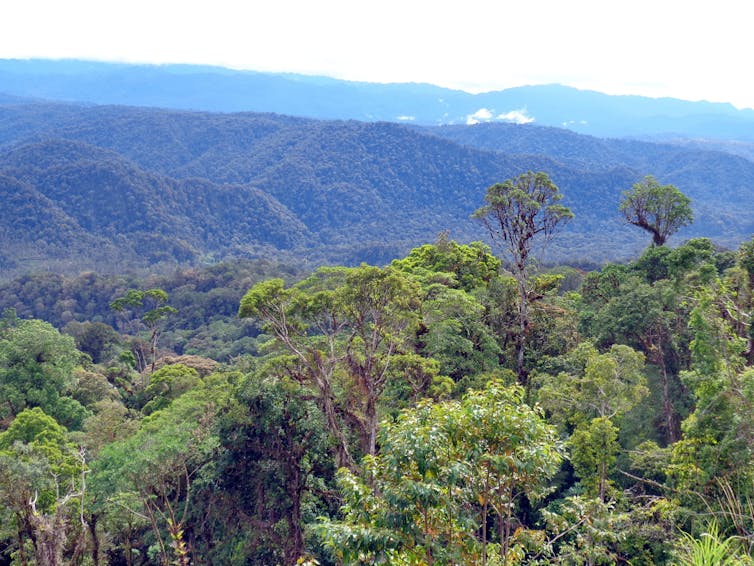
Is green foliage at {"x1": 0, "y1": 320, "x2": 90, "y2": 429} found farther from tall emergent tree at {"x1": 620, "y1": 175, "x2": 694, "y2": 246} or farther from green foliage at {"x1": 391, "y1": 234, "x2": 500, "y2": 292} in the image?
tall emergent tree at {"x1": 620, "y1": 175, "x2": 694, "y2": 246}

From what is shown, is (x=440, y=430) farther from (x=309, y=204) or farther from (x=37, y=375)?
(x=309, y=204)

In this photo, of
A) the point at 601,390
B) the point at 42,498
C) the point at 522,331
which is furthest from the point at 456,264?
the point at 42,498

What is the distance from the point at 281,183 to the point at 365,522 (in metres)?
186

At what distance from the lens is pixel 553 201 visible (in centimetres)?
1728

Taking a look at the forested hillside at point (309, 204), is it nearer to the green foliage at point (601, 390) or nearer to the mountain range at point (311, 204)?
the mountain range at point (311, 204)

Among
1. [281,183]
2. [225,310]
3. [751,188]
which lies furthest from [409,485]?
[751,188]

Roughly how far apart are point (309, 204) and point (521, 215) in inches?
6413

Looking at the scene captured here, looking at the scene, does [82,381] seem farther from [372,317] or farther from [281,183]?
[281,183]

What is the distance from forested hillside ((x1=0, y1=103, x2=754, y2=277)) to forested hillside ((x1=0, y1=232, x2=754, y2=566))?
97.0 m

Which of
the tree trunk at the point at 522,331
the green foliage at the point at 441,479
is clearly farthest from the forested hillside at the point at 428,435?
the tree trunk at the point at 522,331

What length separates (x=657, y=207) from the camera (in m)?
21.0

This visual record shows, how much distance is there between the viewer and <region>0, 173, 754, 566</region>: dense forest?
586 cm

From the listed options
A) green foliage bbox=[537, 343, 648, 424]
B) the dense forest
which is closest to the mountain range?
the dense forest

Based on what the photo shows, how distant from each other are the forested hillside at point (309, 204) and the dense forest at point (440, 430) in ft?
317
